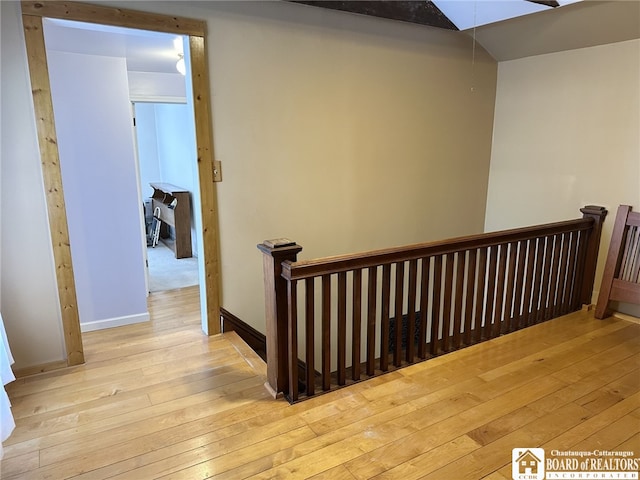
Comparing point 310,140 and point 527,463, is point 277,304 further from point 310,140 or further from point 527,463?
point 310,140

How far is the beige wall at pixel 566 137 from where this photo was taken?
346 cm

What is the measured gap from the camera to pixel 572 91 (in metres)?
3.79

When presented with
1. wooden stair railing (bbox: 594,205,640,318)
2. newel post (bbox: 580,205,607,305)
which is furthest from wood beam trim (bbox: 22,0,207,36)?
wooden stair railing (bbox: 594,205,640,318)

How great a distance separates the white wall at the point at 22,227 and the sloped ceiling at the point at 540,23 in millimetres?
1847

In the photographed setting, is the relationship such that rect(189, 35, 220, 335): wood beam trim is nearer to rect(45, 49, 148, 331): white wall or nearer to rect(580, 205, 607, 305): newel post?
rect(45, 49, 148, 331): white wall

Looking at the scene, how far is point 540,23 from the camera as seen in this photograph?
11.6ft

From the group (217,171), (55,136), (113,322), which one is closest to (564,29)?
(217,171)

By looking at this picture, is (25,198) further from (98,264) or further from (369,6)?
(369,6)

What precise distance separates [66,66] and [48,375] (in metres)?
2.19

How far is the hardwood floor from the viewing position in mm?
1905

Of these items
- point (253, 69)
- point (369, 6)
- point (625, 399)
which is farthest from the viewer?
point (369, 6)

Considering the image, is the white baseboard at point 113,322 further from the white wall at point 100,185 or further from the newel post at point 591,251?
the newel post at point 591,251

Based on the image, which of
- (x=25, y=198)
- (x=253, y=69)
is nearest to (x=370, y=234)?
(x=253, y=69)

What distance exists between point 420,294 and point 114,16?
8.78 ft
